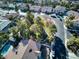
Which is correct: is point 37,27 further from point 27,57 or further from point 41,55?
point 27,57

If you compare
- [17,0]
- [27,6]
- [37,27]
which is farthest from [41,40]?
[17,0]

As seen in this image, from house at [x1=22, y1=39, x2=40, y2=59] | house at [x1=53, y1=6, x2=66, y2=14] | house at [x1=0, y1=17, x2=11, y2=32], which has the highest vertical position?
house at [x1=22, y1=39, x2=40, y2=59]

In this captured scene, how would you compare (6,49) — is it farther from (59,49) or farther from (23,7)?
(23,7)

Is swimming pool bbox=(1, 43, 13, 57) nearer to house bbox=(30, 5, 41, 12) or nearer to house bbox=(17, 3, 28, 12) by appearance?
house bbox=(30, 5, 41, 12)

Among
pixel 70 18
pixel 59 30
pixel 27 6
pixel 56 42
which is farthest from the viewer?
pixel 27 6

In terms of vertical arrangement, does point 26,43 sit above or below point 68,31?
above

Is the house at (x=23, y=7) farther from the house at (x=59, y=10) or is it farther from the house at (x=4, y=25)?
the house at (x=4, y=25)

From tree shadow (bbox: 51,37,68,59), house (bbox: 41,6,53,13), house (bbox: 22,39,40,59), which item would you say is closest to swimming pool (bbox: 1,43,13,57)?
house (bbox: 22,39,40,59)

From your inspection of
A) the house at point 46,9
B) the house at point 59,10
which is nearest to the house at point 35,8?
the house at point 46,9
